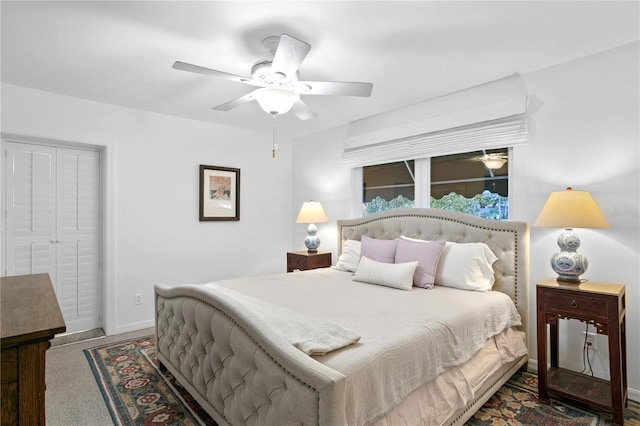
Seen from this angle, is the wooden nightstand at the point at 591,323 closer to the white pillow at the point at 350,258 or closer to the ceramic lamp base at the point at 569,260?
the ceramic lamp base at the point at 569,260

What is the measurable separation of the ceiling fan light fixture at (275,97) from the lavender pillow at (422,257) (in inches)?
62.4

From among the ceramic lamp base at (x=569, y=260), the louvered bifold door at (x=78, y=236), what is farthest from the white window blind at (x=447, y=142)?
the louvered bifold door at (x=78, y=236)

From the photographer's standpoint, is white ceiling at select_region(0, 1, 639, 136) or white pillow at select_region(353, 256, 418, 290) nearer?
white ceiling at select_region(0, 1, 639, 136)

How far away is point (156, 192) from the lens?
384cm

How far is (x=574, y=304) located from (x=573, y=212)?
1.94ft

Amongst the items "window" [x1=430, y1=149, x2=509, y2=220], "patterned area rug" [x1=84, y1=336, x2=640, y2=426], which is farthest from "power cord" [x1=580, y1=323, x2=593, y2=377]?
"window" [x1=430, y1=149, x2=509, y2=220]

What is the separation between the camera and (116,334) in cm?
352

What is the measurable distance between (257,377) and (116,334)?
2.81 metres

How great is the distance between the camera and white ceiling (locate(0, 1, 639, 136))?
192cm

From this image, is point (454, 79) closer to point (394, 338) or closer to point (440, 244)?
point (440, 244)

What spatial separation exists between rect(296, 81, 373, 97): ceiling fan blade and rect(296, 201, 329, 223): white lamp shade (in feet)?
6.65

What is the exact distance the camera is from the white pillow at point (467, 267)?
8.78 feet

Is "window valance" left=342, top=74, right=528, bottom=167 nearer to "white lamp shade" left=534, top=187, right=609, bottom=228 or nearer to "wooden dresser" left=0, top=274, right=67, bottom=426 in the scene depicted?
"white lamp shade" left=534, top=187, right=609, bottom=228

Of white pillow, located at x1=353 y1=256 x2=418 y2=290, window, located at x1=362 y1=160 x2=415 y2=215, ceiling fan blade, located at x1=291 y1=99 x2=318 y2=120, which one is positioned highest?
ceiling fan blade, located at x1=291 y1=99 x2=318 y2=120
